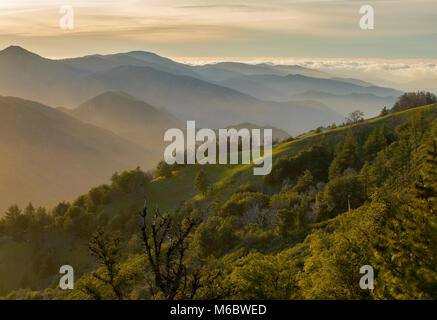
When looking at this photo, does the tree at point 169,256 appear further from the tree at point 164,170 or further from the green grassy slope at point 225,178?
the tree at point 164,170

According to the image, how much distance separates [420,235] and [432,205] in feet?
23.2

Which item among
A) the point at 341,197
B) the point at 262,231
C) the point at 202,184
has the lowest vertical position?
the point at 262,231

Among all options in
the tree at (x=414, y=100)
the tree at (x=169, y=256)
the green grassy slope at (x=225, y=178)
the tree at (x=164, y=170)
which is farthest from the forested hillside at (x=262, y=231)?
the tree at (x=414, y=100)

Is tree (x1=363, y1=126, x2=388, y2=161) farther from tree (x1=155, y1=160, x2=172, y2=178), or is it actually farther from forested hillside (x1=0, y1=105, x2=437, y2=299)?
tree (x1=155, y1=160, x2=172, y2=178)

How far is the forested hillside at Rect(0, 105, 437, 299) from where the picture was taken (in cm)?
3025

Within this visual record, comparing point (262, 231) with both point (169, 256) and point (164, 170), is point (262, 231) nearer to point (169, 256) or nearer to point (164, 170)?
point (169, 256)

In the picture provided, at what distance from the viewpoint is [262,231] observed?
73.5 meters

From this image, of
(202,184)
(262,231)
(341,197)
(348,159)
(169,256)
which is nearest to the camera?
(169,256)

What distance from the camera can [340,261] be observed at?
33.1m

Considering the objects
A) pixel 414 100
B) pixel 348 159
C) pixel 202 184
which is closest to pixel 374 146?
pixel 348 159

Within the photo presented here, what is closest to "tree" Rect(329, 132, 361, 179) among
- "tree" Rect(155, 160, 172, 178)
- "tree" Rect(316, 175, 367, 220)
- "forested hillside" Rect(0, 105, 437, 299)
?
"forested hillside" Rect(0, 105, 437, 299)
